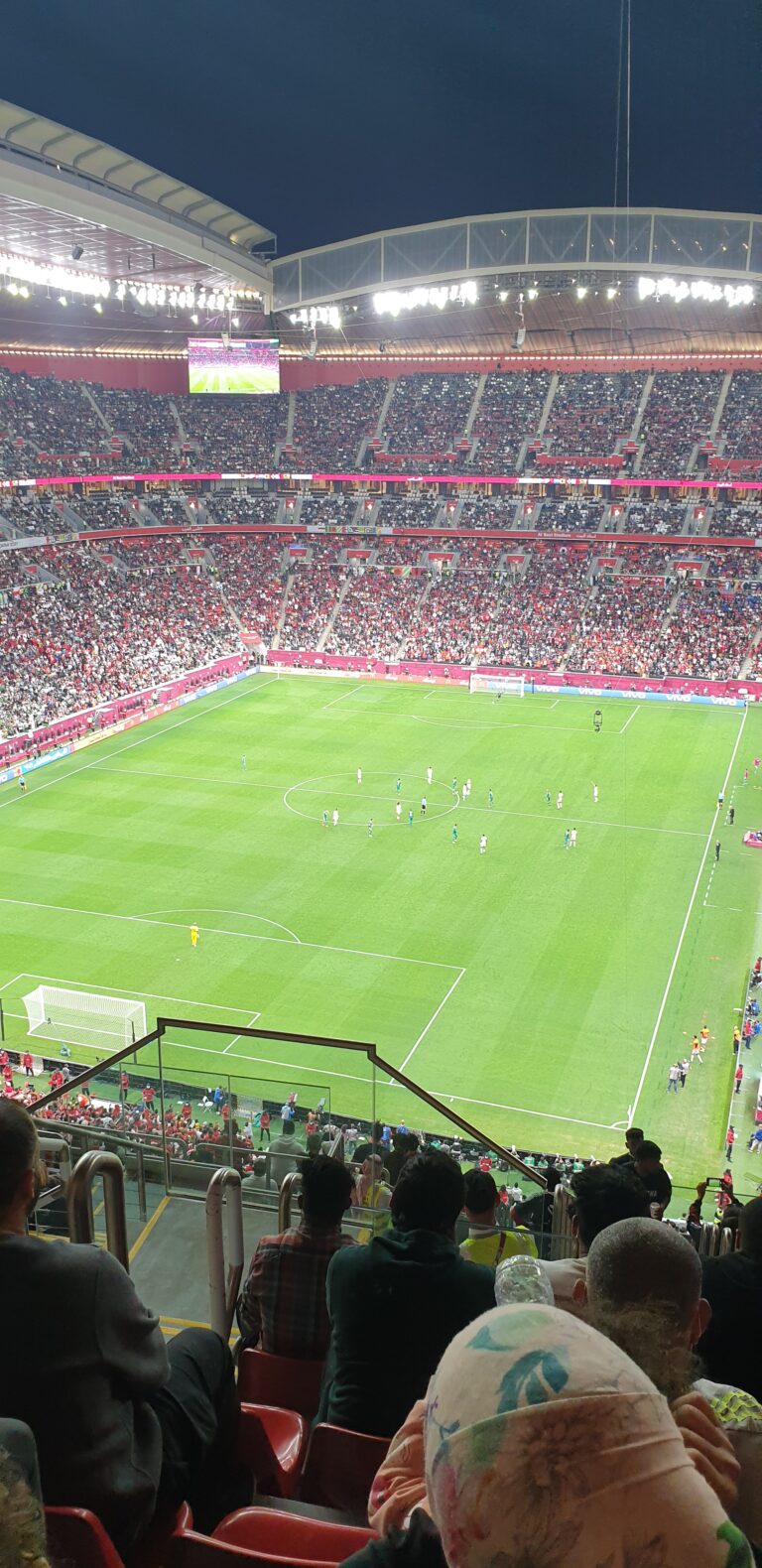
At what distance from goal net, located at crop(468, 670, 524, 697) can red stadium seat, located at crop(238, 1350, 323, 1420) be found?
5773cm

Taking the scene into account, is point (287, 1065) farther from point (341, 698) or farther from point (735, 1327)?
point (341, 698)

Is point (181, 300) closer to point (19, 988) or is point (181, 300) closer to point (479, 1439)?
point (19, 988)

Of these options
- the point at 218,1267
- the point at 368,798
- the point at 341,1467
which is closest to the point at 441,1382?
the point at 341,1467

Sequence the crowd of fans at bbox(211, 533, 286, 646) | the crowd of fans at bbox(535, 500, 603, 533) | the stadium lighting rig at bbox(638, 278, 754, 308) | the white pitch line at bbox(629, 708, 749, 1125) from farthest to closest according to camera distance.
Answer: the crowd of fans at bbox(535, 500, 603, 533), the crowd of fans at bbox(211, 533, 286, 646), the stadium lighting rig at bbox(638, 278, 754, 308), the white pitch line at bbox(629, 708, 749, 1125)

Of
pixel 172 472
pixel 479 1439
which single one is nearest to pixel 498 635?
pixel 172 472

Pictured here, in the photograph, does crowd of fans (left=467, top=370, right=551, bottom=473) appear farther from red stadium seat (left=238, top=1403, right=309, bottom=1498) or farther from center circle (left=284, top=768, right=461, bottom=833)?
red stadium seat (left=238, top=1403, right=309, bottom=1498)

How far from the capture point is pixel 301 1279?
533 centimetres

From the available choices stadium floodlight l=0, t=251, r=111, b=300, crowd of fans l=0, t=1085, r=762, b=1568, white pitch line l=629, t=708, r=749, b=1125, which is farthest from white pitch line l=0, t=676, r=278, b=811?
crowd of fans l=0, t=1085, r=762, b=1568

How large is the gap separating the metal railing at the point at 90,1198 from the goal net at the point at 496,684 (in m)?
57.9

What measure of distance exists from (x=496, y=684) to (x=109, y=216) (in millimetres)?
29869

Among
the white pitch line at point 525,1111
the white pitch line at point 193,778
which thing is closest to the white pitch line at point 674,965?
the white pitch line at point 525,1111

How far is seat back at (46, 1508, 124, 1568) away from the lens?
110 inches

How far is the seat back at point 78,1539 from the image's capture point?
278cm

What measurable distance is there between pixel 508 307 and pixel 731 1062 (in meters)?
57.1
